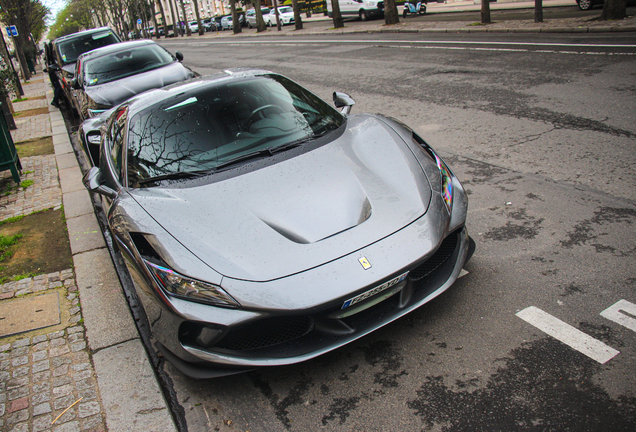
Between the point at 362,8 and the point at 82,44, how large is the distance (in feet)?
61.0

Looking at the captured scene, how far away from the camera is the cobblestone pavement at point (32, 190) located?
19.7 feet

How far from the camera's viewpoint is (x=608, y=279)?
3004 mm

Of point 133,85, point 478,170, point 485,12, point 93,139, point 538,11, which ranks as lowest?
point 478,170

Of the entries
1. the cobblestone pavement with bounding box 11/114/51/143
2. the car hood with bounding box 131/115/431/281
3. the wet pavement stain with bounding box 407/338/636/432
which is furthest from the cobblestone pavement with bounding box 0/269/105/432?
the cobblestone pavement with bounding box 11/114/51/143

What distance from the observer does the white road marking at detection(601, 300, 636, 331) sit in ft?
8.58

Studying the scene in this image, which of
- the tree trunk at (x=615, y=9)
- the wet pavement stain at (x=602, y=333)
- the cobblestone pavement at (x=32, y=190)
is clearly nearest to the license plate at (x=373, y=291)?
the wet pavement stain at (x=602, y=333)

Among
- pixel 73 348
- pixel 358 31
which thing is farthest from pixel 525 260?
pixel 358 31

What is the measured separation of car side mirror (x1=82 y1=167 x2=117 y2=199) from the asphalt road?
50.4 inches

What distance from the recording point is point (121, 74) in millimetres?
8805

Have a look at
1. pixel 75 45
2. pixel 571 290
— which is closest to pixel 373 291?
pixel 571 290

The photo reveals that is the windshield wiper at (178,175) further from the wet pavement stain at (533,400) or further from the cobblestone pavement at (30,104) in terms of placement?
the cobblestone pavement at (30,104)

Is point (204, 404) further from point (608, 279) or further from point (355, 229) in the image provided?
point (608, 279)

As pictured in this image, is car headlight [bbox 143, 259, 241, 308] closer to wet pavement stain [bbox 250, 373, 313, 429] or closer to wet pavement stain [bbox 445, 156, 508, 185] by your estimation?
wet pavement stain [bbox 250, 373, 313, 429]

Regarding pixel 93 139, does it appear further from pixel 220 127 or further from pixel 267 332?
pixel 267 332
